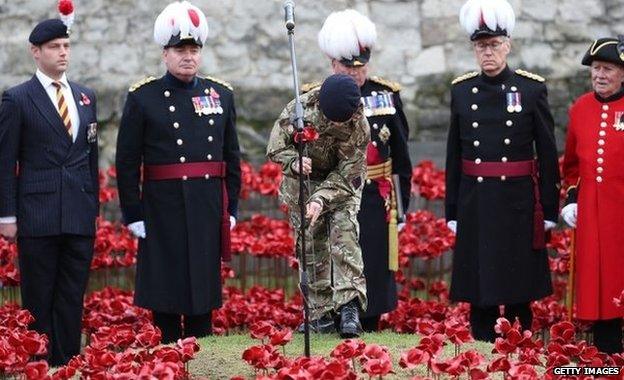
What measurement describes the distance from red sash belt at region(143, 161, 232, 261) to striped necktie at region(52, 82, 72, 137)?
0.51m

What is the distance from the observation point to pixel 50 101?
865cm

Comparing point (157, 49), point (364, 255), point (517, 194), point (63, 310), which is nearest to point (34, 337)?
point (63, 310)

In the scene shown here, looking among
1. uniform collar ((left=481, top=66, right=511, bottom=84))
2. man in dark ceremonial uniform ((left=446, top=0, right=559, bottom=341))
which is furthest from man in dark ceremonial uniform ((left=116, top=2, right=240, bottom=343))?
uniform collar ((left=481, top=66, right=511, bottom=84))

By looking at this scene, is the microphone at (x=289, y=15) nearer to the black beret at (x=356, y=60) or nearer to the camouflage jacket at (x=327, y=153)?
the camouflage jacket at (x=327, y=153)

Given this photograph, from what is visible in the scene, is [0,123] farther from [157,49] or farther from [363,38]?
[157,49]

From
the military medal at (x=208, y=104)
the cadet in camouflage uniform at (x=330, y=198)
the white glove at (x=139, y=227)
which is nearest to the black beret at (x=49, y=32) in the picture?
the military medal at (x=208, y=104)

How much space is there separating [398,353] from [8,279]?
2.90 meters

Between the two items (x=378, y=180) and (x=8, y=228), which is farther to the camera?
(x=378, y=180)

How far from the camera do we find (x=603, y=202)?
8.60 m

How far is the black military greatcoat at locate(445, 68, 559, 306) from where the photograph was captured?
8.89 m

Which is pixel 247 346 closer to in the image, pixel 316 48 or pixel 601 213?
pixel 601 213

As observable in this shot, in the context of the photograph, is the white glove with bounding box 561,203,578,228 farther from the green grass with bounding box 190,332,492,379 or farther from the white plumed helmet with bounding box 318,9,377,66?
the white plumed helmet with bounding box 318,9,377,66

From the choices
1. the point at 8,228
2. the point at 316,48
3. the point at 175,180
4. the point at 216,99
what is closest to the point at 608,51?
the point at 216,99

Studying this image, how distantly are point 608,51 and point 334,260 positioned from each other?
179 cm
